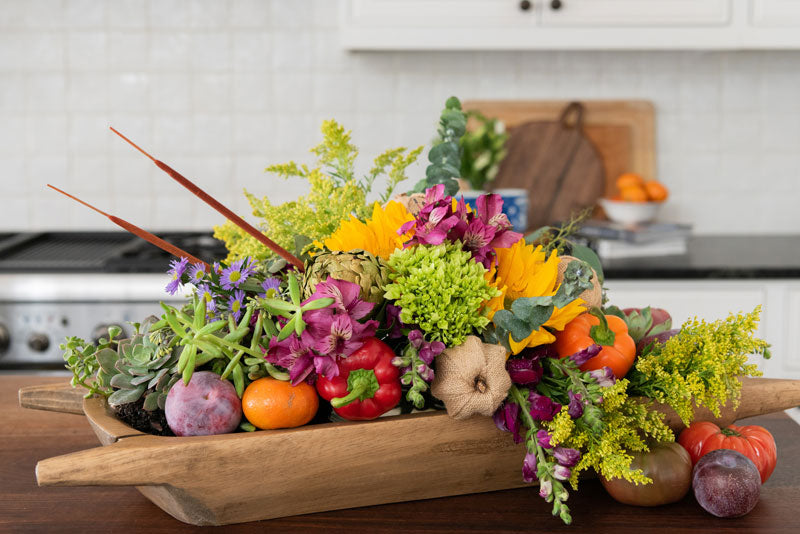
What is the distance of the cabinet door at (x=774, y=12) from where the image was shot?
7.55 ft

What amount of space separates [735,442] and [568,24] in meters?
1.69

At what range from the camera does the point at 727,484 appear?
0.79 m

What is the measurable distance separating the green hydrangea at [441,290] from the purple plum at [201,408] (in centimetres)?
18

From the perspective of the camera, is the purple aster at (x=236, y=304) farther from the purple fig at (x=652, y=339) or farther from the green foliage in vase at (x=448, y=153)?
the purple fig at (x=652, y=339)

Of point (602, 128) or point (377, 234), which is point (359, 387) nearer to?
point (377, 234)

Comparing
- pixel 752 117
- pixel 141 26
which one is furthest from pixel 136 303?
pixel 752 117

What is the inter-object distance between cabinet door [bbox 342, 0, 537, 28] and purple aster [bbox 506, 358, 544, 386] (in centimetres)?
168

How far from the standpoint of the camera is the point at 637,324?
929mm

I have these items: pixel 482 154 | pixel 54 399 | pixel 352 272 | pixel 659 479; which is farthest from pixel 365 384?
pixel 482 154

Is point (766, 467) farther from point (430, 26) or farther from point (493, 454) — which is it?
point (430, 26)

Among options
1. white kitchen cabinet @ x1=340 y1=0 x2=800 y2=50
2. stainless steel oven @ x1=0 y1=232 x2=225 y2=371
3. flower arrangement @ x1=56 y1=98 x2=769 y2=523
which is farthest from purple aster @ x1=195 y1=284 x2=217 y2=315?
white kitchen cabinet @ x1=340 y1=0 x2=800 y2=50

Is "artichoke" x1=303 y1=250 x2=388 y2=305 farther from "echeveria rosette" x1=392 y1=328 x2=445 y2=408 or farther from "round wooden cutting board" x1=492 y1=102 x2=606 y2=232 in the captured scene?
"round wooden cutting board" x1=492 y1=102 x2=606 y2=232

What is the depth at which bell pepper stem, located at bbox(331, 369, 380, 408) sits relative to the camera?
2.47 feet

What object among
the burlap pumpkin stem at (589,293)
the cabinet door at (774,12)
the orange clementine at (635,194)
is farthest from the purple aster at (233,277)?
the cabinet door at (774,12)
